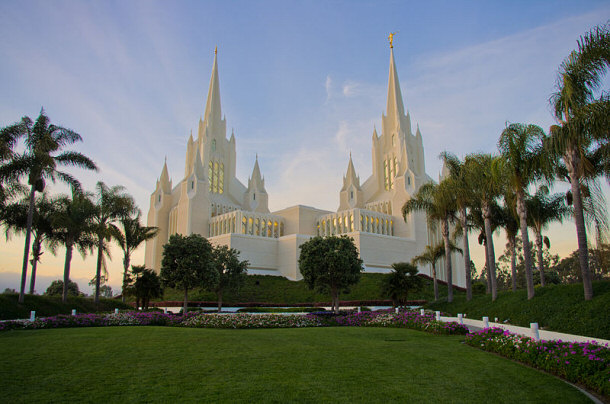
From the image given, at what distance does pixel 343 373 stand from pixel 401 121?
54296 mm

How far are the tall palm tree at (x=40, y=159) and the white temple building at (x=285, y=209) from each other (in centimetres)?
2493

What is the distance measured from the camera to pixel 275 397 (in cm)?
609

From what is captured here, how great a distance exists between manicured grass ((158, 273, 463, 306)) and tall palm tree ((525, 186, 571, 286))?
35.1 feet

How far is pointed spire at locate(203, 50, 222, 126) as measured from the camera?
60.1 m

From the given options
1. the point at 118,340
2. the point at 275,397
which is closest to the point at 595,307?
the point at 275,397

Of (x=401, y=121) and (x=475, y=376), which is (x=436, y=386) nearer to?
(x=475, y=376)

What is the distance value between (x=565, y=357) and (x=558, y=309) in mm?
7098

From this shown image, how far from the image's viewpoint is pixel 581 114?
12.1 metres

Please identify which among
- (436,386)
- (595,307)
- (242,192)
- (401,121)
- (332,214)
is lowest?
(436,386)

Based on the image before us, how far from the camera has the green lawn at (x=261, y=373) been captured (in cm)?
621

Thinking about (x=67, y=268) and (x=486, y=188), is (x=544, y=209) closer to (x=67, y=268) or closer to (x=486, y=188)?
(x=486, y=188)

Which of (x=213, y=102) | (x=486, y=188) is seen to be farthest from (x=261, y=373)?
(x=213, y=102)

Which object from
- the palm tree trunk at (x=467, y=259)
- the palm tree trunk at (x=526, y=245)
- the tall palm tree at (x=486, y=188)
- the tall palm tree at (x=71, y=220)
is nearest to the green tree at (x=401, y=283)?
the palm tree trunk at (x=467, y=259)

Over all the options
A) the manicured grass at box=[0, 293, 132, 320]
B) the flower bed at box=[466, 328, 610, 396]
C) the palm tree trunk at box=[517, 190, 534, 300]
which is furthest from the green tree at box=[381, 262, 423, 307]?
the manicured grass at box=[0, 293, 132, 320]
